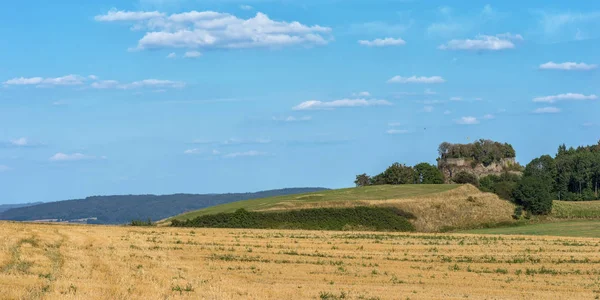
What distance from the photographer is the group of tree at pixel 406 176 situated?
150625 mm

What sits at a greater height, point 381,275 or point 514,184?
point 514,184

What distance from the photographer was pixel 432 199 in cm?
9994

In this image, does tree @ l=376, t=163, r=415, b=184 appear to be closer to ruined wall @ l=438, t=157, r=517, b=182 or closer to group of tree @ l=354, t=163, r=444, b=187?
group of tree @ l=354, t=163, r=444, b=187

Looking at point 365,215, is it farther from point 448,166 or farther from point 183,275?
point 448,166

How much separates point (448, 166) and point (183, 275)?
164 metres

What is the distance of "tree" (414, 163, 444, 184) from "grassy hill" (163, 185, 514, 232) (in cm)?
4525

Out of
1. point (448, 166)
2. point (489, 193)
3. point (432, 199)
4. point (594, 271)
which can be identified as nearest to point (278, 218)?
point (432, 199)

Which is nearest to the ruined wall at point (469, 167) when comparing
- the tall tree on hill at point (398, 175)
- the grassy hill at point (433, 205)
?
the tall tree on hill at point (398, 175)

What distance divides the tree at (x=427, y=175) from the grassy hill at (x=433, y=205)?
148 feet

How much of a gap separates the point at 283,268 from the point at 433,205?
63479 millimetres

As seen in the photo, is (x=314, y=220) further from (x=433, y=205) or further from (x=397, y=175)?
(x=397, y=175)

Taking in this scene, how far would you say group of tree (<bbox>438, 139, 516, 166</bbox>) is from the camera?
187 meters

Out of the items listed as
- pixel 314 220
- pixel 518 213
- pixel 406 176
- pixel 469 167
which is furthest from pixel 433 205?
pixel 469 167

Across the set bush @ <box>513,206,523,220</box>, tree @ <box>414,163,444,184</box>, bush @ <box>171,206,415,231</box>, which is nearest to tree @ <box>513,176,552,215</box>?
bush @ <box>513,206,523,220</box>
